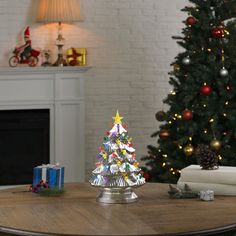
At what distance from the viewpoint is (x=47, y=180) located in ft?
10.4

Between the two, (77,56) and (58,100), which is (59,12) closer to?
Result: (77,56)

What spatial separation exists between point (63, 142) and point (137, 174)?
337cm

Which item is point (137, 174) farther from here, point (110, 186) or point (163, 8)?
point (163, 8)

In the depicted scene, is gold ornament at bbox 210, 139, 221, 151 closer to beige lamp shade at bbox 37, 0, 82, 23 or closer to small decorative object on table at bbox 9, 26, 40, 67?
beige lamp shade at bbox 37, 0, 82, 23

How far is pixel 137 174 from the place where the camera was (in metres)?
2.95

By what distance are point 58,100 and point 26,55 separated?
0.48m

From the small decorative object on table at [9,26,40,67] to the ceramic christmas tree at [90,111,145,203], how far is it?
11.0 feet

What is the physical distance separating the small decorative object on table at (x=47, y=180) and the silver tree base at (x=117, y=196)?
265 millimetres

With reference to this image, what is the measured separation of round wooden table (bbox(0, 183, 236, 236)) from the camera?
93.9 inches

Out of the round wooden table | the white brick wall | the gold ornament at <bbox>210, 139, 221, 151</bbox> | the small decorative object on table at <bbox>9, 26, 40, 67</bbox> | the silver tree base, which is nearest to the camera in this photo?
the round wooden table

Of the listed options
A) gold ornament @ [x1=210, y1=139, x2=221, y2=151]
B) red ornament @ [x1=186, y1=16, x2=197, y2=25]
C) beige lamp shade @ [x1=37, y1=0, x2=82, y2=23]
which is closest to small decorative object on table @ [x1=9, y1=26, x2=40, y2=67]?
beige lamp shade @ [x1=37, y1=0, x2=82, y2=23]

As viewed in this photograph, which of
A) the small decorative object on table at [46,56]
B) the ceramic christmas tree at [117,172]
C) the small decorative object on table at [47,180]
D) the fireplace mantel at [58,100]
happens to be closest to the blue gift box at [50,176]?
the small decorative object on table at [47,180]

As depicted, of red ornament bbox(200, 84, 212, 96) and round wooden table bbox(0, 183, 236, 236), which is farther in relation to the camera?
red ornament bbox(200, 84, 212, 96)

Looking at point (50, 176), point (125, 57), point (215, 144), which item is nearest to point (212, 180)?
point (50, 176)
